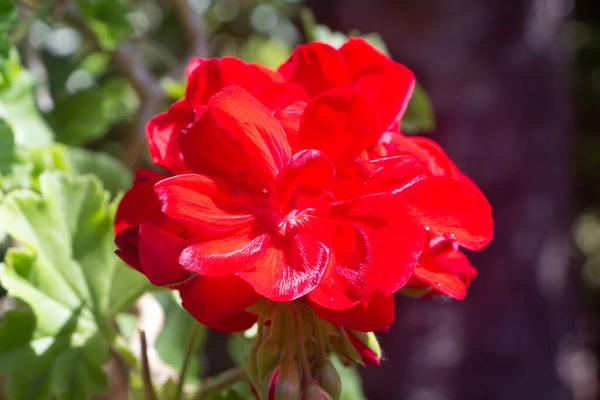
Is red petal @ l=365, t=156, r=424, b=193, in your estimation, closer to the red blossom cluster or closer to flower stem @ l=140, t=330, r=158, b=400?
the red blossom cluster

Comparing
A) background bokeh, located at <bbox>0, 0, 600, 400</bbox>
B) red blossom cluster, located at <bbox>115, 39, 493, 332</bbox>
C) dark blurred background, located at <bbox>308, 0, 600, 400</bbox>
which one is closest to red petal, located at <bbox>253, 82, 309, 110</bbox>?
red blossom cluster, located at <bbox>115, 39, 493, 332</bbox>

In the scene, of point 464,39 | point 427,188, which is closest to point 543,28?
point 464,39

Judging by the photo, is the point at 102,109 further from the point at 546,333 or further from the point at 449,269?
the point at 546,333

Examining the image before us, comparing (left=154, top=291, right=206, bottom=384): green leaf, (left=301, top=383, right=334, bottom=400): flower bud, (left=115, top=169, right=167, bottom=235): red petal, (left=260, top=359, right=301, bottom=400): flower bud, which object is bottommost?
(left=154, top=291, right=206, bottom=384): green leaf

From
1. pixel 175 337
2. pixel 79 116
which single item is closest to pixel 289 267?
pixel 175 337

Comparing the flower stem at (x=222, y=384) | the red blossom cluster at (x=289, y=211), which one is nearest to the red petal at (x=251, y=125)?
the red blossom cluster at (x=289, y=211)

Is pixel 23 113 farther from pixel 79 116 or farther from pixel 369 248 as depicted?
pixel 369 248
